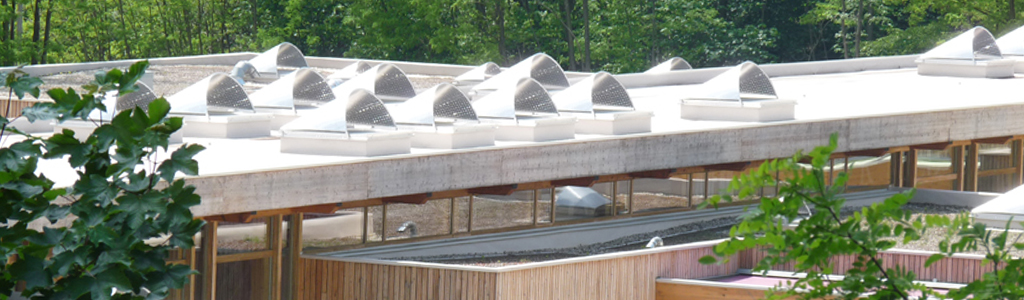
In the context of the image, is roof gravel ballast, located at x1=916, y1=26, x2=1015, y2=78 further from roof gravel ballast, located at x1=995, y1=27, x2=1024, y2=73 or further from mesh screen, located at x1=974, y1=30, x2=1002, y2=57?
roof gravel ballast, located at x1=995, y1=27, x2=1024, y2=73

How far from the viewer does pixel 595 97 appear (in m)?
19.6

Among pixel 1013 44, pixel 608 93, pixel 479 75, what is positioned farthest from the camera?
pixel 1013 44

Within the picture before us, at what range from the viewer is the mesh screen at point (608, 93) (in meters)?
19.5

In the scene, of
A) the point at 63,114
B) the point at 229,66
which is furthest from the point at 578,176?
the point at 229,66

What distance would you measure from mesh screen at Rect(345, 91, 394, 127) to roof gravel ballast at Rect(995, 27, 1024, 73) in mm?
20817

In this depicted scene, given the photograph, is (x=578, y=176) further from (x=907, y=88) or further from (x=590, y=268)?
(x=907, y=88)

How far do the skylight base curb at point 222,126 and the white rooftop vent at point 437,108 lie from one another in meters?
2.17

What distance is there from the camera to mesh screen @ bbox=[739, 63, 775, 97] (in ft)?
70.6

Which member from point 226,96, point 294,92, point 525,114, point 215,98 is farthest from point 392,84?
point 525,114

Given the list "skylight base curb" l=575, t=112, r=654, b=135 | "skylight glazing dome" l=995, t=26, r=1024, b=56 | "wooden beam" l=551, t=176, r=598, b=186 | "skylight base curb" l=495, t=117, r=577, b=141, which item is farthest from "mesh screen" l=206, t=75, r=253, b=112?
"skylight glazing dome" l=995, t=26, r=1024, b=56

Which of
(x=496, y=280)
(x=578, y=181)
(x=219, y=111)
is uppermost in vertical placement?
(x=219, y=111)

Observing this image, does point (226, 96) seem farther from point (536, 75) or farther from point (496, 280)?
point (536, 75)

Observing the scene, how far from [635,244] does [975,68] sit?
15.2m

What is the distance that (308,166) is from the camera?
14.1 metres
